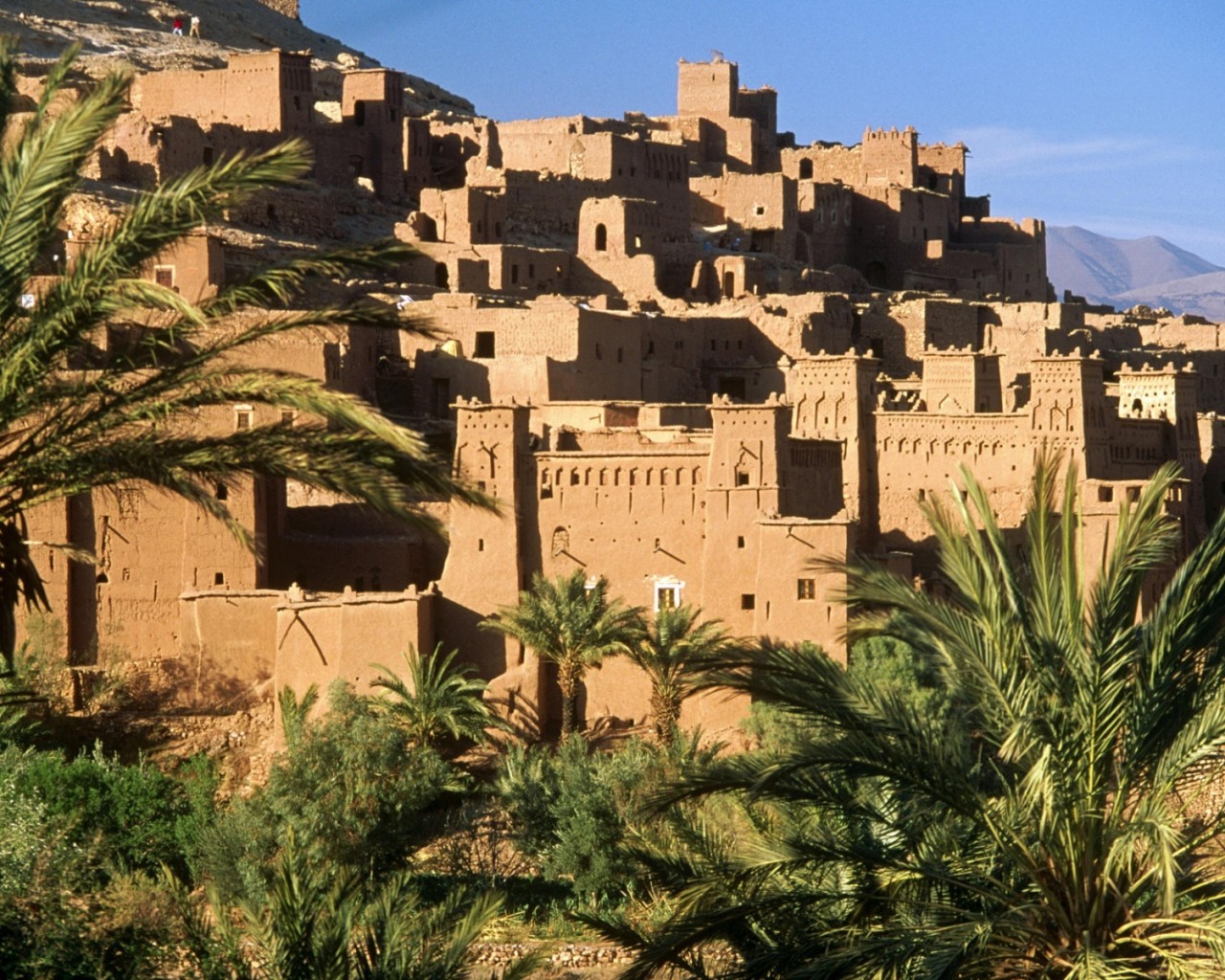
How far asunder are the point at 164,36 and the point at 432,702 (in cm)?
3940

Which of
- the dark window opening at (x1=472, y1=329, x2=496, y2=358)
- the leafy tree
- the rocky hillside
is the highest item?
the rocky hillside

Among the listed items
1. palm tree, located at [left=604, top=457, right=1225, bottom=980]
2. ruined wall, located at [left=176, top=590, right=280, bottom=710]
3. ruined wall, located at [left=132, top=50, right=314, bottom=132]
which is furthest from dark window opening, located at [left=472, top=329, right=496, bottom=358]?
palm tree, located at [left=604, top=457, right=1225, bottom=980]

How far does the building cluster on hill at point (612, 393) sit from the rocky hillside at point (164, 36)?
257 inches

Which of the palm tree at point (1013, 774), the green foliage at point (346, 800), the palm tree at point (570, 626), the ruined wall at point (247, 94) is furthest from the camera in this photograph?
the ruined wall at point (247, 94)

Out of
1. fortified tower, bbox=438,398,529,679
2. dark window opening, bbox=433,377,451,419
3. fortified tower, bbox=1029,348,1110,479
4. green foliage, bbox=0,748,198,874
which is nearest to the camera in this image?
green foliage, bbox=0,748,198,874

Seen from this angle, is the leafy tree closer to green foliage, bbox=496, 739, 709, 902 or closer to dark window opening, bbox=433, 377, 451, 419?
green foliage, bbox=496, 739, 709, 902

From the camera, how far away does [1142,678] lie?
41.9 ft

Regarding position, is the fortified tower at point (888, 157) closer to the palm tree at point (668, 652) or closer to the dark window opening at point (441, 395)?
the dark window opening at point (441, 395)

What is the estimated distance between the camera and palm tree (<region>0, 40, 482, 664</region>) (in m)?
11.6

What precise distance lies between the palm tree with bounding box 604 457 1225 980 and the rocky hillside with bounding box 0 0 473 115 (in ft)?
138

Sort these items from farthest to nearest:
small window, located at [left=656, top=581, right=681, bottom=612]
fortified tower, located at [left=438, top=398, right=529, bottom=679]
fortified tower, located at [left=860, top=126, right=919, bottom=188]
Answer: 1. fortified tower, located at [left=860, top=126, right=919, bottom=188]
2. fortified tower, located at [left=438, top=398, right=529, bottom=679]
3. small window, located at [left=656, top=581, right=681, bottom=612]

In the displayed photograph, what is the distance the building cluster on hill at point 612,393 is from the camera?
2956 cm

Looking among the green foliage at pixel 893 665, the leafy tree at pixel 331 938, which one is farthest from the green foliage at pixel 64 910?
the green foliage at pixel 893 665

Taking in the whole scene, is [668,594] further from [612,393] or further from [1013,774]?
[1013,774]
